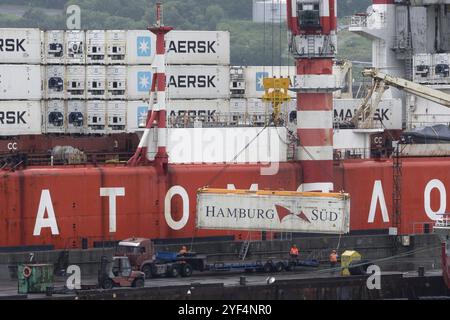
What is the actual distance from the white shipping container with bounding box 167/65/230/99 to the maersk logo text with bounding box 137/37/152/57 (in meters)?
1.14

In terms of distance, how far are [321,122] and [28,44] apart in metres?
13.1

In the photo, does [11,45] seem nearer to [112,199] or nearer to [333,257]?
[112,199]

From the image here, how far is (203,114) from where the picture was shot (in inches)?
3233

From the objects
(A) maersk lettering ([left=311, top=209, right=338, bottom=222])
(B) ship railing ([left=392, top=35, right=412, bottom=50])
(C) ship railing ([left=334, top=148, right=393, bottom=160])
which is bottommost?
(A) maersk lettering ([left=311, top=209, right=338, bottom=222])

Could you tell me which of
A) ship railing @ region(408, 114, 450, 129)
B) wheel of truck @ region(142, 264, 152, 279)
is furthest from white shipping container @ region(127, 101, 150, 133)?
wheel of truck @ region(142, 264, 152, 279)

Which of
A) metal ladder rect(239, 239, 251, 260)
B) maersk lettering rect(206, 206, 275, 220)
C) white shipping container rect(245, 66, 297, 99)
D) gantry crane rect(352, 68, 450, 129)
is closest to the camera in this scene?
maersk lettering rect(206, 206, 275, 220)

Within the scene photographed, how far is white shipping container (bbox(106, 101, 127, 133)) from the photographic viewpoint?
82.1 meters

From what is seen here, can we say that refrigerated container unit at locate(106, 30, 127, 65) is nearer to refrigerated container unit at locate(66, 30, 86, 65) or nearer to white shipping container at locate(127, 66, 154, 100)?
white shipping container at locate(127, 66, 154, 100)

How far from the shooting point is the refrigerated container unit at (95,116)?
81.8 meters

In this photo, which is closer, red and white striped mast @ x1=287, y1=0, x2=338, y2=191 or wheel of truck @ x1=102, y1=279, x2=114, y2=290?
wheel of truck @ x1=102, y1=279, x2=114, y2=290

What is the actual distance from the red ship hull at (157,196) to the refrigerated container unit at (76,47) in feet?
30.3

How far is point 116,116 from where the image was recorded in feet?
270
